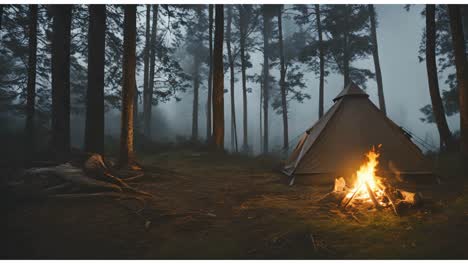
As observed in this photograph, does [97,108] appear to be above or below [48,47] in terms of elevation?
below

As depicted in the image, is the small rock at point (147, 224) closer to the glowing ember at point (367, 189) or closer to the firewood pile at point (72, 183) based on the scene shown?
the firewood pile at point (72, 183)

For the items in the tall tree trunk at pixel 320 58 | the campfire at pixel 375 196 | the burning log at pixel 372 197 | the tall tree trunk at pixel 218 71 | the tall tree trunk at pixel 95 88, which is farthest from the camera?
the tall tree trunk at pixel 320 58

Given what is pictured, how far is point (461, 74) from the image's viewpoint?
7.78 m

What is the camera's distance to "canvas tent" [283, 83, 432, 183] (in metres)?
7.62

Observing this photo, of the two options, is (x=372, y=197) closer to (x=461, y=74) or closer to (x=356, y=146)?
(x=356, y=146)

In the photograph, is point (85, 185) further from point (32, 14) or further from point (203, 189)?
point (32, 14)

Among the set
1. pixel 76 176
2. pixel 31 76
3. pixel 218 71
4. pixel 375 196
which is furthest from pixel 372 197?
pixel 31 76

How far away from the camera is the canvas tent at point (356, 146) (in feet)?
25.0

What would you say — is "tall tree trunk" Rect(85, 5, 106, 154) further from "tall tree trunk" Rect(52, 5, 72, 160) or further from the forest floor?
the forest floor

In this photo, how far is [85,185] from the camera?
17.7ft

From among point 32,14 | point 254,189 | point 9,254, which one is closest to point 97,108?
point 254,189

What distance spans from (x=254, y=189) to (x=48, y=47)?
14.0m

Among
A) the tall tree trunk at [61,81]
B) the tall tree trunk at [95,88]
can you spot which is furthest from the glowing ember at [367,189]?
the tall tree trunk at [61,81]

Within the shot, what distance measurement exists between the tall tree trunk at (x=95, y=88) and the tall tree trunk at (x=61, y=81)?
60 cm
